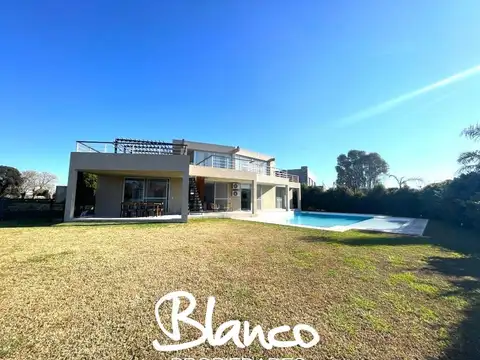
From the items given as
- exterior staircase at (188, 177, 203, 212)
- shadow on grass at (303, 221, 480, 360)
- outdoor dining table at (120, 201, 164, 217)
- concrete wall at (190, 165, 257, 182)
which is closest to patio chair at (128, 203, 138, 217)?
→ outdoor dining table at (120, 201, 164, 217)

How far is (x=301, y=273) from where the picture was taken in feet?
18.1

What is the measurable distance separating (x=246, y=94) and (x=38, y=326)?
696 inches

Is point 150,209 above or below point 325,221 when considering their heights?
above

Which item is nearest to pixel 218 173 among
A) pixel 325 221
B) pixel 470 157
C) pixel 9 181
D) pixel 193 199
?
pixel 193 199

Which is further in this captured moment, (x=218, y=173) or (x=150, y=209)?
(x=218, y=173)

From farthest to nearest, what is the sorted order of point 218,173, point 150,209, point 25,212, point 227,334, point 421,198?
point 421,198 < point 218,173 < point 150,209 < point 25,212 < point 227,334

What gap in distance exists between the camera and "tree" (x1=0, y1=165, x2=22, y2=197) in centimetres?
3108

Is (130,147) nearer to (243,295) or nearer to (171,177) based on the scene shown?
(171,177)

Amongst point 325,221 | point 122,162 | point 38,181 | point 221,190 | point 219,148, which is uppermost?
point 219,148

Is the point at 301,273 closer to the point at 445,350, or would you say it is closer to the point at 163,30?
the point at 445,350

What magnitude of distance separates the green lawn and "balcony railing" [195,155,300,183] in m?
11.9

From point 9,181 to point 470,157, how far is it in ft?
158

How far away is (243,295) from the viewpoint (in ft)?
14.1

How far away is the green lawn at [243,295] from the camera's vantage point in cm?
287
